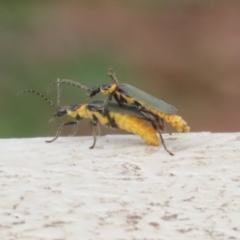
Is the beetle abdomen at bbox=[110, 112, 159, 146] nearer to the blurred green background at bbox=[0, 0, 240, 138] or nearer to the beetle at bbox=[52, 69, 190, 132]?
the beetle at bbox=[52, 69, 190, 132]

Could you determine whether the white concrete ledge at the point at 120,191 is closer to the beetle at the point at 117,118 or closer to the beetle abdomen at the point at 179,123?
the beetle at the point at 117,118

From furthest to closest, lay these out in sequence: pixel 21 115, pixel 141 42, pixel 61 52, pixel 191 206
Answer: pixel 141 42, pixel 61 52, pixel 21 115, pixel 191 206

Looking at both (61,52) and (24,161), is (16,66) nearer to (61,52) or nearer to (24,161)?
(61,52)

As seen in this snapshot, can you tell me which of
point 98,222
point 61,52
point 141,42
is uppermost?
point 141,42

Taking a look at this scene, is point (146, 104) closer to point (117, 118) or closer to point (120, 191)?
point (117, 118)

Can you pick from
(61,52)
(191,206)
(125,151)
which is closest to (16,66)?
(61,52)

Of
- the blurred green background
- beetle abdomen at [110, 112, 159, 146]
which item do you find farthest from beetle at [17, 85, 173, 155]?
the blurred green background

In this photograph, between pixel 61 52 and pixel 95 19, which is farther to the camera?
pixel 95 19

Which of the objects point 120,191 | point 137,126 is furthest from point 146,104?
point 120,191
